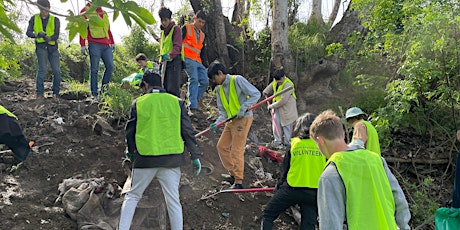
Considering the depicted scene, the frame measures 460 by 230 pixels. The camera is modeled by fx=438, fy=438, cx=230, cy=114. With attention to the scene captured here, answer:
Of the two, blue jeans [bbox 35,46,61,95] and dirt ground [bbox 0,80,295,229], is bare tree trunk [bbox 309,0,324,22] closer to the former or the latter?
dirt ground [bbox 0,80,295,229]

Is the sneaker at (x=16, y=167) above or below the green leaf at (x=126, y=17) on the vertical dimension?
below

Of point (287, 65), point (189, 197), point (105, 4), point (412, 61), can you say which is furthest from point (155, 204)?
point (287, 65)

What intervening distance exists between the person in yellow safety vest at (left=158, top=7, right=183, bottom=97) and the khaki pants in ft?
5.13

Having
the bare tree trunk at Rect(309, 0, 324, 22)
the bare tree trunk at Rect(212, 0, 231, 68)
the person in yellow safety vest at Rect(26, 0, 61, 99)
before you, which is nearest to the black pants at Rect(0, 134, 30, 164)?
the person in yellow safety vest at Rect(26, 0, 61, 99)

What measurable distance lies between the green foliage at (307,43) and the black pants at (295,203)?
5.89m

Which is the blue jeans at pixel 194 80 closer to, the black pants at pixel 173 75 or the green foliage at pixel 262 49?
the black pants at pixel 173 75

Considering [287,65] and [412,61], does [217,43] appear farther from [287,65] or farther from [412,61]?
[412,61]

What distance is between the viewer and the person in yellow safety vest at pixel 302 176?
4.02 m

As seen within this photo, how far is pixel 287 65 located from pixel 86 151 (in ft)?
16.0

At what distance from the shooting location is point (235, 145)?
5352mm

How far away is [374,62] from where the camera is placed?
8.66 m

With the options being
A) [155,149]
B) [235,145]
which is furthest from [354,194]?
[235,145]

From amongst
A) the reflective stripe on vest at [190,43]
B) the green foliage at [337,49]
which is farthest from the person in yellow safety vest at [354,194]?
the green foliage at [337,49]

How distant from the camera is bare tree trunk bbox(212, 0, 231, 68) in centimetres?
1004
